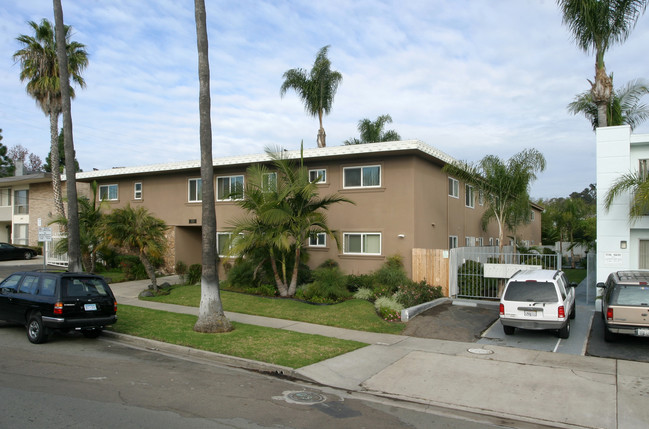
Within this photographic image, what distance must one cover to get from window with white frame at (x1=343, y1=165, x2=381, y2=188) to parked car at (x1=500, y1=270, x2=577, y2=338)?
777 centimetres

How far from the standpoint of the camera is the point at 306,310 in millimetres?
14875

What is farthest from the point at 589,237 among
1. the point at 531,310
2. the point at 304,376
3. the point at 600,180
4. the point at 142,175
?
the point at 304,376

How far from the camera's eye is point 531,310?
37.6 ft

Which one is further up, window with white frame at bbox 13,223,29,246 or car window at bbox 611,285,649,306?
window with white frame at bbox 13,223,29,246

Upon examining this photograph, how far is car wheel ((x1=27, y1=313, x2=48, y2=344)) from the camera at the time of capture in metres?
10.6

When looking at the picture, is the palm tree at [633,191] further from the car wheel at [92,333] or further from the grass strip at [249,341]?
the car wheel at [92,333]

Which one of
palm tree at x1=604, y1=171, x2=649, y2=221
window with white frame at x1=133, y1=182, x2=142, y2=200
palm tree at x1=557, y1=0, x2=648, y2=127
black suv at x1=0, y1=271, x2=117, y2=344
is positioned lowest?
black suv at x1=0, y1=271, x2=117, y2=344

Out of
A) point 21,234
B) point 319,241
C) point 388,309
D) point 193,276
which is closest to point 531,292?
point 388,309

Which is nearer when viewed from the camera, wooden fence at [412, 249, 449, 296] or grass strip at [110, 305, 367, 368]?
grass strip at [110, 305, 367, 368]

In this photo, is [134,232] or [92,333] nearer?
[92,333]

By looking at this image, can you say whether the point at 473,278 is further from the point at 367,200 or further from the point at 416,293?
the point at 367,200

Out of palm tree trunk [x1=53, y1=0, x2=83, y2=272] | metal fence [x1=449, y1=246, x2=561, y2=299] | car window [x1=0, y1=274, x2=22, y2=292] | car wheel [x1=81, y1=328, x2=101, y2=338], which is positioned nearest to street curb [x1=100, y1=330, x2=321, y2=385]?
car wheel [x1=81, y1=328, x2=101, y2=338]

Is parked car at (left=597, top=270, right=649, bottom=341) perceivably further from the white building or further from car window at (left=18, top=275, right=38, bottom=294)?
car window at (left=18, top=275, right=38, bottom=294)

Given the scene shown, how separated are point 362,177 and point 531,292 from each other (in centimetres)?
867
